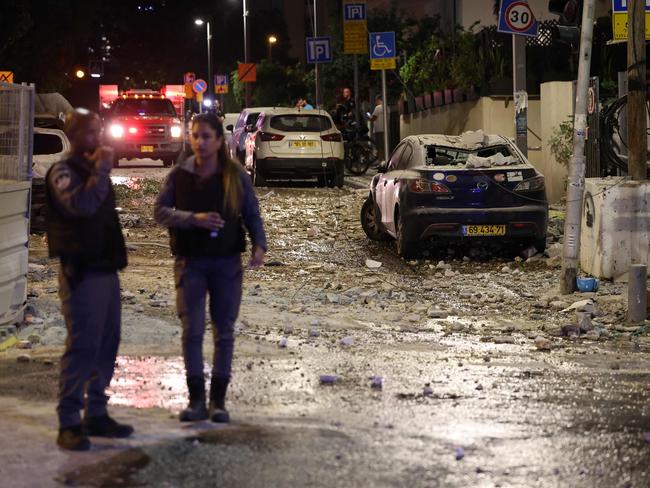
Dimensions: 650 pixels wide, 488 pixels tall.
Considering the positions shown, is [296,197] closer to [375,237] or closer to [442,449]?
[375,237]

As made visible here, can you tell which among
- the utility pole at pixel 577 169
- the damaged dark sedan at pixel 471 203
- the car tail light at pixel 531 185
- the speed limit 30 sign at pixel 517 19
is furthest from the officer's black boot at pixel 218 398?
the speed limit 30 sign at pixel 517 19

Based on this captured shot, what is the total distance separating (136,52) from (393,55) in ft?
233

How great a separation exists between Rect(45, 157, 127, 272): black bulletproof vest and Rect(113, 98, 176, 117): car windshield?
104 ft

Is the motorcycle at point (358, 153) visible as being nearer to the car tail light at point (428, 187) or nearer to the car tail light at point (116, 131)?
the car tail light at point (116, 131)

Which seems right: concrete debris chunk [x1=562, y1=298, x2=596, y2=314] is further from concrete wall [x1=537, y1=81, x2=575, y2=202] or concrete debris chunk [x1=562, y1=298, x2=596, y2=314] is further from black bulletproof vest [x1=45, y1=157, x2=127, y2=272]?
concrete wall [x1=537, y1=81, x2=575, y2=202]

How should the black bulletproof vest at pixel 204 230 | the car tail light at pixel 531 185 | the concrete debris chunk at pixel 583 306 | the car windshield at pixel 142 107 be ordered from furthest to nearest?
the car windshield at pixel 142 107 → the car tail light at pixel 531 185 → the concrete debris chunk at pixel 583 306 → the black bulletproof vest at pixel 204 230

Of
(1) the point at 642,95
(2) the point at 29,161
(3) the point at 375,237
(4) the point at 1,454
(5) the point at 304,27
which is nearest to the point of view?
(4) the point at 1,454

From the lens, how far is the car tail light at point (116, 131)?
37.6 meters

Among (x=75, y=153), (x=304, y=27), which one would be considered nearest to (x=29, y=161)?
(x=75, y=153)

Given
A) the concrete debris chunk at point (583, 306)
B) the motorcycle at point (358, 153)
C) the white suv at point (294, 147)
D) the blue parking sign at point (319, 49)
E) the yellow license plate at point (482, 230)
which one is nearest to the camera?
the concrete debris chunk at point (583, 306)

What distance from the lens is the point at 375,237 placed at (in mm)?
18734

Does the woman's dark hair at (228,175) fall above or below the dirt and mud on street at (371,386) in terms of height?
above

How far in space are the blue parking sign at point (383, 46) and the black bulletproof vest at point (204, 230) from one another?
20.9m

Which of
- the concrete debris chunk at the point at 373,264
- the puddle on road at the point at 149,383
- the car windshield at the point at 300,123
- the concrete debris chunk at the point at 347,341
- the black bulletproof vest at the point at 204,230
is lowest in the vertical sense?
the concrete debris chunk at the point at 347,341
